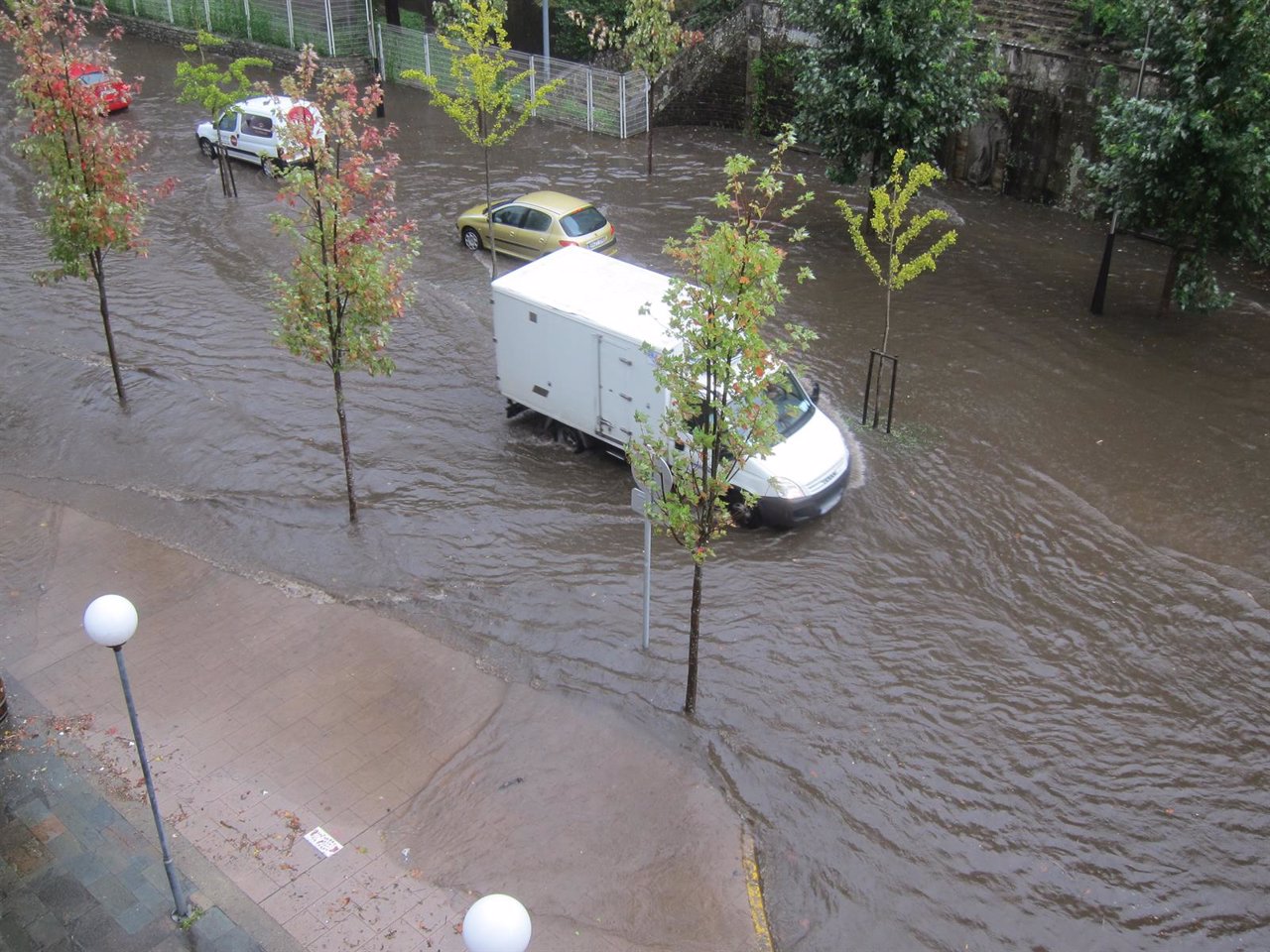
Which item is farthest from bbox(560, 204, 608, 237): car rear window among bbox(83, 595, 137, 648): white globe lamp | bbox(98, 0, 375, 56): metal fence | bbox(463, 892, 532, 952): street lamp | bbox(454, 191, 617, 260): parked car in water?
bbox(98, 0, 375, 56): metal fence

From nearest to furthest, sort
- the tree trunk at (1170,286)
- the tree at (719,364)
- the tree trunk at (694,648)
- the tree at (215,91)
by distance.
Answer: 1. the tree at (719,364)
2. the tree trunk at (694,648)
3. the tree trunk at (1170,286)
4. the tree at (215,91)

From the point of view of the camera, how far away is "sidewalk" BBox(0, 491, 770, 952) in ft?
27.4

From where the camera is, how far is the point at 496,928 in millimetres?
5262

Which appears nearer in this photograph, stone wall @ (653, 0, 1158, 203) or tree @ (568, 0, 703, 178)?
stone wall @ (653, 0, 1158, 203)

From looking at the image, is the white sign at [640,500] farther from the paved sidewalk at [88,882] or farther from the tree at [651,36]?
the tree at [651,36]

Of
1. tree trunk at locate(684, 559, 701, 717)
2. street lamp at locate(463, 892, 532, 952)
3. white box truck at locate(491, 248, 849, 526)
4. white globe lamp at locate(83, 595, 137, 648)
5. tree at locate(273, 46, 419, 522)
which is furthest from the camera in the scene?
white box truck at locate(491, 248, 849, 526)

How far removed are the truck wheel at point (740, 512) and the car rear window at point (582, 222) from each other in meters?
7.91

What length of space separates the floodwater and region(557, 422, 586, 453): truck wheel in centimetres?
25

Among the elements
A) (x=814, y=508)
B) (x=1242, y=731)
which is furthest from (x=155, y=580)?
(x=1242, y=731)

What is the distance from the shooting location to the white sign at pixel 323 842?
8.77 m

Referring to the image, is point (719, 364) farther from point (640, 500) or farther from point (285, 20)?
point (285, 20)

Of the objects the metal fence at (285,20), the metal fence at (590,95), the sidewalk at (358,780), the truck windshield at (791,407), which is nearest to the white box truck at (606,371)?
the truck windshield at (791,407)

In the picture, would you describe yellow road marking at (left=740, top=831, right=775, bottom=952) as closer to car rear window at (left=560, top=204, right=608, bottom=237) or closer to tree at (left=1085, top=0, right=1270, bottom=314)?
tree at (left=1085, top=0, right=1270, bottom=314)

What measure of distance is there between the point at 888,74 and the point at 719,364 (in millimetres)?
12889
